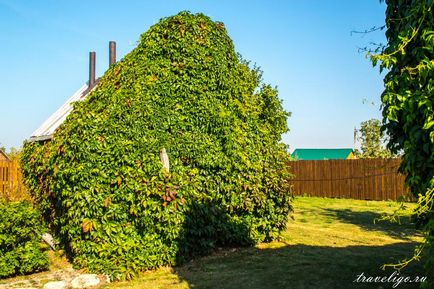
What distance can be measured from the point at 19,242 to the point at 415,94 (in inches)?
303

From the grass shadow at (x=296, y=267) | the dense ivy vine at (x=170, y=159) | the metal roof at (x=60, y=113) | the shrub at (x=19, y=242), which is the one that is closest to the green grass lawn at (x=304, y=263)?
the grass shadow at (x=296, y=267)

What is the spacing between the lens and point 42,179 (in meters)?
10.2

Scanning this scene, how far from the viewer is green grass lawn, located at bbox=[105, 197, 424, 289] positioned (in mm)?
7086

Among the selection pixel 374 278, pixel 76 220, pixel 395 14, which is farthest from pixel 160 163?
pixel 395 14

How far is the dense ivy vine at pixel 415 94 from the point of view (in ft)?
13.4

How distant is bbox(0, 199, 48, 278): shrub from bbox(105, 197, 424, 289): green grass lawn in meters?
1.93

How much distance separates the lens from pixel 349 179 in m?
23.2

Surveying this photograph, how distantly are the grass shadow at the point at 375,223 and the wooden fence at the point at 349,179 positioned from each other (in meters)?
4.50

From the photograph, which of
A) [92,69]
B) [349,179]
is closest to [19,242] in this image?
[92,69]

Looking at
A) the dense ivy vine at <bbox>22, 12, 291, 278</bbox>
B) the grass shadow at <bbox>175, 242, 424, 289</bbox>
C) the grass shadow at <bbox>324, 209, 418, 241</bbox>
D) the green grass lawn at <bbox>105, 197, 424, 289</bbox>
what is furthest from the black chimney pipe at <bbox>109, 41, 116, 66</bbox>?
the grass shadow at <bbox>175, 242, 424, 289</bbox>

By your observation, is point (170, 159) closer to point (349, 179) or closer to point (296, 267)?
point (296, 267)

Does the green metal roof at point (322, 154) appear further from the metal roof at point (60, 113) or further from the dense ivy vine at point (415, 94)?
the dense ivy vine at point (415, 94)

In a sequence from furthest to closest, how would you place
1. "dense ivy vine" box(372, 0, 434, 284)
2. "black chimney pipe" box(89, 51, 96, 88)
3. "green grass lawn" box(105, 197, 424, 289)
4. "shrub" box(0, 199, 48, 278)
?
"black chimney pipe" box(89, 51, 96, 88) → "shrub" box(0, 199, 48, 278) → "green grass lawn" box(105, 197, 424, 289) → "dense ivy vine" box(372, 0, 434, 284)

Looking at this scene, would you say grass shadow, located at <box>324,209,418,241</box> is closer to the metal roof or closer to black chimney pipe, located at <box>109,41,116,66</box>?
the metal roof
